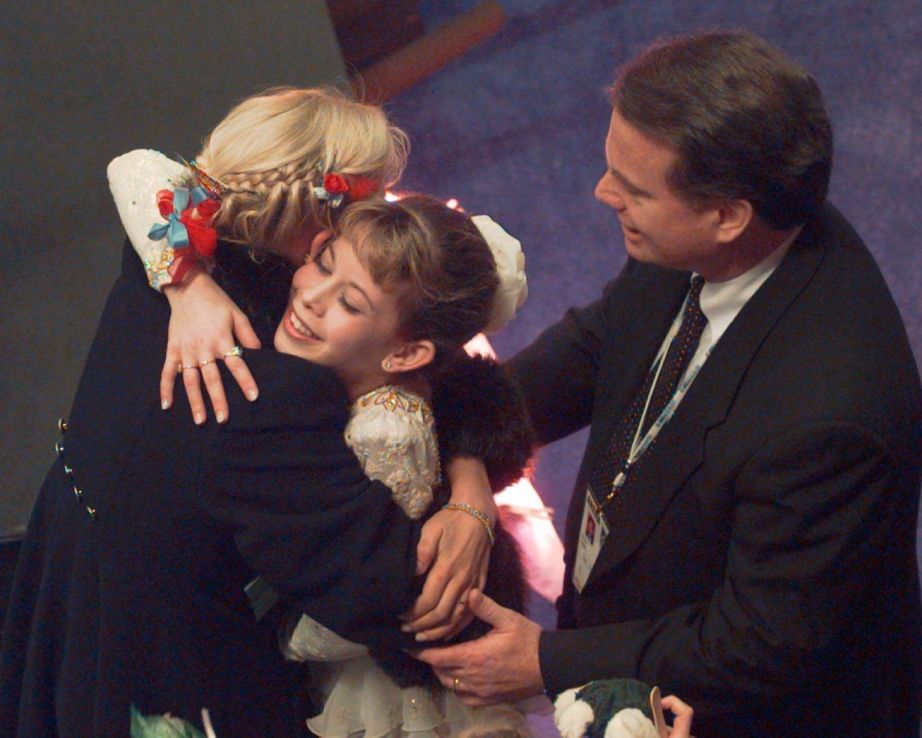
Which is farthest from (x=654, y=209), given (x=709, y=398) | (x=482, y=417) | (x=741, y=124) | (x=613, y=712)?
(x=613, y=712)

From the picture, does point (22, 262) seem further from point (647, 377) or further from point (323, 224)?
point (647, 377)

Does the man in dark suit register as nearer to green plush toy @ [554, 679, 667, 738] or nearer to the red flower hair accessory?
green plush toy @ [554, 679, 667, 738]

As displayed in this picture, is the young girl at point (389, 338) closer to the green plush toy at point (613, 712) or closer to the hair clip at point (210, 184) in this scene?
the hair clip at point (210, 184)

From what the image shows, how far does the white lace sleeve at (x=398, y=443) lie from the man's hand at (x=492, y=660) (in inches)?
7.5

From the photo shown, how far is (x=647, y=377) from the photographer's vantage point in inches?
78.3

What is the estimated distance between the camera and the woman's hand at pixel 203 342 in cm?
146

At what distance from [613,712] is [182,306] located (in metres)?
0.79

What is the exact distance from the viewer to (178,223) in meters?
1.62

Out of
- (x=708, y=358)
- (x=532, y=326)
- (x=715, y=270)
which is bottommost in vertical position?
(x=532, y=326)

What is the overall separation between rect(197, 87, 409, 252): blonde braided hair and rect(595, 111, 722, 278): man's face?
0.36 metres

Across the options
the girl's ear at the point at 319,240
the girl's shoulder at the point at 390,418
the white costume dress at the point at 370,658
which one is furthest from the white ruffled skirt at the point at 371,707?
the girl's ear at the point at 319,240

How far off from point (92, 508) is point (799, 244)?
1.12 m

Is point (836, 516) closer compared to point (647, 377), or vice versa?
point (836, 516)

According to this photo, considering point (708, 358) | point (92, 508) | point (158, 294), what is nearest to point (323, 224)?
point (158, 294)
